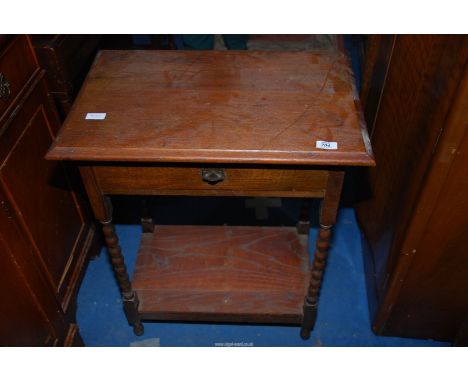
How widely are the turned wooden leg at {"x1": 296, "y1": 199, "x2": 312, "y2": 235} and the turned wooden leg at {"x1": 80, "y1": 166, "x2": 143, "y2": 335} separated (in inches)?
29.6

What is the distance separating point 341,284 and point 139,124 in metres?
1.25

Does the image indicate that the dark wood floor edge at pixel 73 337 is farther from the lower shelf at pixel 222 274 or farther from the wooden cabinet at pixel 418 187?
the wooden cabinet at pixel 418 187

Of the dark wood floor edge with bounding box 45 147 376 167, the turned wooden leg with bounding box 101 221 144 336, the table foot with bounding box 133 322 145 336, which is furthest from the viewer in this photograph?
the table foot with bounding box 133 322 145 336

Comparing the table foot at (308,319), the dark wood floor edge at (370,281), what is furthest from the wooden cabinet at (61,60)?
the dark wood floor edge at (370,281)

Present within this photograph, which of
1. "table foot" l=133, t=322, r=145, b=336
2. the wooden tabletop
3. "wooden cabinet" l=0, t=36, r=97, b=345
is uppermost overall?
the wooden tabletop

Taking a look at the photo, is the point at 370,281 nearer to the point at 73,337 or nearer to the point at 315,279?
the point at 315,279

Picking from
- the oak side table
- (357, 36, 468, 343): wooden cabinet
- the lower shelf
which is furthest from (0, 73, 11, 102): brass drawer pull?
(357, 36, 468, 343): wooden cabinet

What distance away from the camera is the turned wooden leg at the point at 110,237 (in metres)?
1.37

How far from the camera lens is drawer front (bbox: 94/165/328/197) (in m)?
1.33

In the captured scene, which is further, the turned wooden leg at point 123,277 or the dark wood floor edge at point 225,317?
the dark wood floor edge at point 225,317

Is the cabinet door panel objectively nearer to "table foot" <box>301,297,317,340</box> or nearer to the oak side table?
the oak side table

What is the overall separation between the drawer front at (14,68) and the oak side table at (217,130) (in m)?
0.18

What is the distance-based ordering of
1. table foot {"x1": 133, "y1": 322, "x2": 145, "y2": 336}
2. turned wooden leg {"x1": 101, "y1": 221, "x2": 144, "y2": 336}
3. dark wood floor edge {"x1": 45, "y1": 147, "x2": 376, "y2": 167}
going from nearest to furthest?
dark wood floor edge {"x1": 45, "y1": 147, "x2": 376, "y2": 167}, turned wooden leg {"x1": 101, "y1": 221, "x2": 144, "y2": 336}, table foot {"x1": 133, "y1": 322, "x2": 145, "y2": 336}

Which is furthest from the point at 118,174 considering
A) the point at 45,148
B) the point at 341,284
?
the point at 341,284
